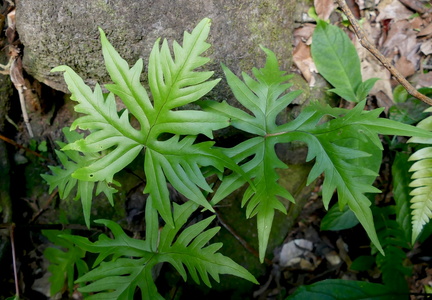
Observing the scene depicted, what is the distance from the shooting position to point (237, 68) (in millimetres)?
2092

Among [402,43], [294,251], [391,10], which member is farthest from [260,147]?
[391,10]

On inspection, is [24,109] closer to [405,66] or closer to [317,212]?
[317,212]

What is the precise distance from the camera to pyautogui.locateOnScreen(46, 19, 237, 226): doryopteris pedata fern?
5.02 ft

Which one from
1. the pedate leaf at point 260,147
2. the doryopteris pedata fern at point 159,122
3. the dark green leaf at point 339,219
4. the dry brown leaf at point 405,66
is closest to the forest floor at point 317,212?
the dry brown leaf at point 405,66

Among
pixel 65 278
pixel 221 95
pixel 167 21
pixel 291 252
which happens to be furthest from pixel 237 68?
pixel 65 278

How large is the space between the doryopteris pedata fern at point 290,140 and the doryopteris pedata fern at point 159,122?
0.19 metres

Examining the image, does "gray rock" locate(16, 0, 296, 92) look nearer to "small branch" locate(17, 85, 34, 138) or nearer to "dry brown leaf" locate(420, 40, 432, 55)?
"small branch" locate(17, 85, 34, 138)

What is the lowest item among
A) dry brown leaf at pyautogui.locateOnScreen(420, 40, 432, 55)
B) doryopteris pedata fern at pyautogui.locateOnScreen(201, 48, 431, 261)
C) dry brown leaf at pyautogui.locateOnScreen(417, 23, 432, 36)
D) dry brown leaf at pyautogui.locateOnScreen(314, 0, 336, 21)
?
doryopteris pedata fern at pyautogui.locateOnScreen(201, 48, 431, 261)

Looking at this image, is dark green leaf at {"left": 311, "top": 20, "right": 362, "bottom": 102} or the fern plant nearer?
the fern plant

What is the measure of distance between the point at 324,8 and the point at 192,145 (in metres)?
1.57

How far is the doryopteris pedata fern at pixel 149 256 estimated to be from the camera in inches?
67.6

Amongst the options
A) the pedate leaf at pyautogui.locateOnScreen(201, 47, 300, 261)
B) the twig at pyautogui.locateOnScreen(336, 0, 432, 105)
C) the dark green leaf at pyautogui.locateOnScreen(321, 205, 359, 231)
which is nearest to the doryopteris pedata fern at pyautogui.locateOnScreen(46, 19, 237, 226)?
the pedate leaf at pyautogui.locateOnScreen(201, 47, 300, 261)

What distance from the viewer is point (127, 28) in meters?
1.92

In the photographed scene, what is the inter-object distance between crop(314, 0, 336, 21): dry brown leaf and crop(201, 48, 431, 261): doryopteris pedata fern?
2.99 feet
